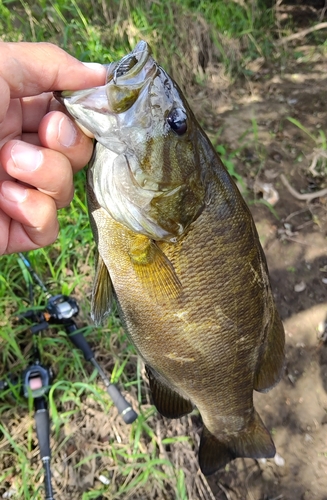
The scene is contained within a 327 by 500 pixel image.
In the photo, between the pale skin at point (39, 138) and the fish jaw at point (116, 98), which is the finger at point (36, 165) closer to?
the pale skin at point (39, 138)

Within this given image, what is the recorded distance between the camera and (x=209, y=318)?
1480 millimetres

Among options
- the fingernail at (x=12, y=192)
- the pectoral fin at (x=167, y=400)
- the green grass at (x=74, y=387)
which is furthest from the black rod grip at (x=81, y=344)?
the fingernail at (x=12, y=192)

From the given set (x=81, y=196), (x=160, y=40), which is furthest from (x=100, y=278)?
(x=160, y=40)

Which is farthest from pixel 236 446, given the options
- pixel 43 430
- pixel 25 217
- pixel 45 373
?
pixel 25 217

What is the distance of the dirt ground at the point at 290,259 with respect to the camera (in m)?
2.62

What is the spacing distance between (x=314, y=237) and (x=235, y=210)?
2697 mm

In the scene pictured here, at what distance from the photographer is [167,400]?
6.01 feet

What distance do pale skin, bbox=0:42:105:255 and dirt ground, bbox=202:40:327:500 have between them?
2.11 meters

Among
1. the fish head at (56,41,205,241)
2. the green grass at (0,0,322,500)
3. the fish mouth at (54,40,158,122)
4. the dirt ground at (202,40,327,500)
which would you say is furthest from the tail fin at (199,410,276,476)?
the fish mouth at (54,40,158,122)

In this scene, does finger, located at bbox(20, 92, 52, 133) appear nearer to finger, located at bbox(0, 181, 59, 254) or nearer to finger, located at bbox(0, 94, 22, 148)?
finger, located at bbox(0, 94, 22, 148)

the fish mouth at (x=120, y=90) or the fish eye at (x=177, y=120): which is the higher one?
the fish mouth at (x=120, y=90)

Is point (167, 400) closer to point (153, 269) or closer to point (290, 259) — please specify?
point (153, 269)

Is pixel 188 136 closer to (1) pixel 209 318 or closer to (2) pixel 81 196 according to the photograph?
(1) pixel 209 318

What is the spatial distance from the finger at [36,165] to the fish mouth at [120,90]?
190mm
